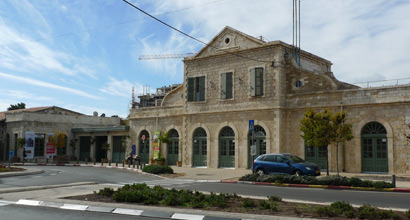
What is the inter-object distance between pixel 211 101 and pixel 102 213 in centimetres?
2027

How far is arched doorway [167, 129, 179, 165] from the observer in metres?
31.8

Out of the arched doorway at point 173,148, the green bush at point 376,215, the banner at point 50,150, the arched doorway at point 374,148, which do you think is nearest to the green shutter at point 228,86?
the arched doorway at point 173,148

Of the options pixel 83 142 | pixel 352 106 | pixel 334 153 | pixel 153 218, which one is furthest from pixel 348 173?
pixel 83 142

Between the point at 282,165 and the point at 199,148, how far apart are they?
11.2 meters

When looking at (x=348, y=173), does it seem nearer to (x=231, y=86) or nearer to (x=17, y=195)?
(x=231, y=86)

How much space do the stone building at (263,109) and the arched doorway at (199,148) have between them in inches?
3.0

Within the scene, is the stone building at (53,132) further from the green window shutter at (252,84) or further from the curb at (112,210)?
the curb at (112,210)

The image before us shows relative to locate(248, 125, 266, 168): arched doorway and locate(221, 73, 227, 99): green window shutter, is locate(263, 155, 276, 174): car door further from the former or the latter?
locate(221, 73, 227, 99): green window shutter

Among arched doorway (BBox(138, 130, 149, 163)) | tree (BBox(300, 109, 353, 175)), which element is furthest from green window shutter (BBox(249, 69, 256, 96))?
arched doorway (BBox(138, 130, 149, 163))

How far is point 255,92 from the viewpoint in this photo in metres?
26.4

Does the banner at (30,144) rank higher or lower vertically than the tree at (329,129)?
lower

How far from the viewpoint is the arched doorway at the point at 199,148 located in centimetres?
2945

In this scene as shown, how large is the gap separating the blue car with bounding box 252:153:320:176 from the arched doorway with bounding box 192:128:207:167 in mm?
9374

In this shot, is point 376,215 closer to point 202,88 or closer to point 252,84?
point 252,84
